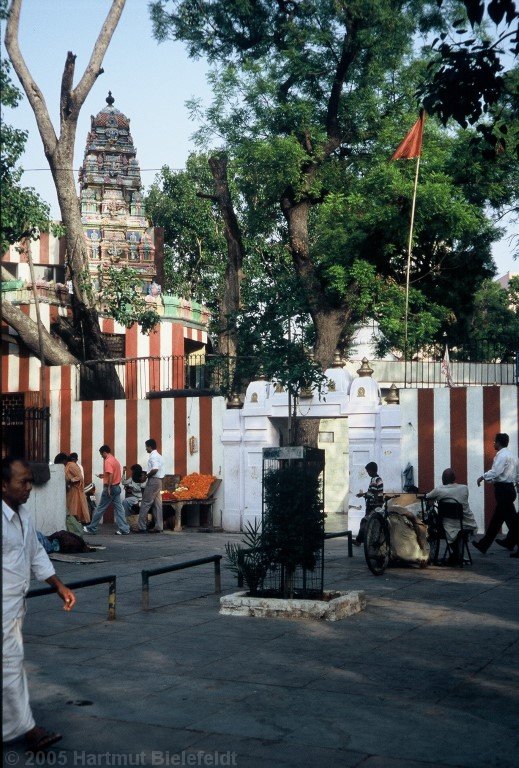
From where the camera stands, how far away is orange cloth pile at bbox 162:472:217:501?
21.1 metres

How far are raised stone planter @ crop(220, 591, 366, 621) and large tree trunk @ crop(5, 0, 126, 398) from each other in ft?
54.2

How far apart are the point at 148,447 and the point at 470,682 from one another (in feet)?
43.4

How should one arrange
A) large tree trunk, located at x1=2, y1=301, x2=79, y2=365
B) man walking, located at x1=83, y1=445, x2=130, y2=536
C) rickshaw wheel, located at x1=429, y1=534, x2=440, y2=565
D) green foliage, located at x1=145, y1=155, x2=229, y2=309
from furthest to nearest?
1. green foliage, located at x1=145, y1=155, x2=229, y2=309
2. large tree trunk, located at x1=2, y1=301, x2=79, y2=365
3. man walking, located at x1=83, y1=445, x2=130, y2=536
4. rickshaw wheel, located at x1=429, y1=534, x2=440, y2=565

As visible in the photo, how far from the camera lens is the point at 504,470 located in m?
15.3

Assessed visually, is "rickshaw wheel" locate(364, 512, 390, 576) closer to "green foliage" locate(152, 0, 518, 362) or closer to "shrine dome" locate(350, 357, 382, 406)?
"shrine dome" locate(350, 357, 382, 406)

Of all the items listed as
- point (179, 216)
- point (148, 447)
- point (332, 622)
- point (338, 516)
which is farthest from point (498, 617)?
point (179, 216)

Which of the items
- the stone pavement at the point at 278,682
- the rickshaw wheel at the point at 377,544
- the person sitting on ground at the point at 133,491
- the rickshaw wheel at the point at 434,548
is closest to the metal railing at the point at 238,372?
the person sitting on ground at the point at 133,491

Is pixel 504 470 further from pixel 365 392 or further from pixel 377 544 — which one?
pixel 365 392

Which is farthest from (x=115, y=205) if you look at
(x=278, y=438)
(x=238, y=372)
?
(x=278, y=438)

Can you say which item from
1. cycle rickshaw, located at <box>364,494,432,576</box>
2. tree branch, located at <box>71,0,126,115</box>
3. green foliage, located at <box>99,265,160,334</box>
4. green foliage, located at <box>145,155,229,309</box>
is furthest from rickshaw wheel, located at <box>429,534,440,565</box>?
green foliage, located at <box>145,155,229,309</box>

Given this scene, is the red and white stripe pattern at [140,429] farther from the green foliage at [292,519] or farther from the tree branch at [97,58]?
the green foliage at [292,519]

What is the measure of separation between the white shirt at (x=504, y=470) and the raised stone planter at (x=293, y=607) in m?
5.57

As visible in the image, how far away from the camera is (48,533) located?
17.0 m

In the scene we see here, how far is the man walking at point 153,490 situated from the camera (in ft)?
65.5
